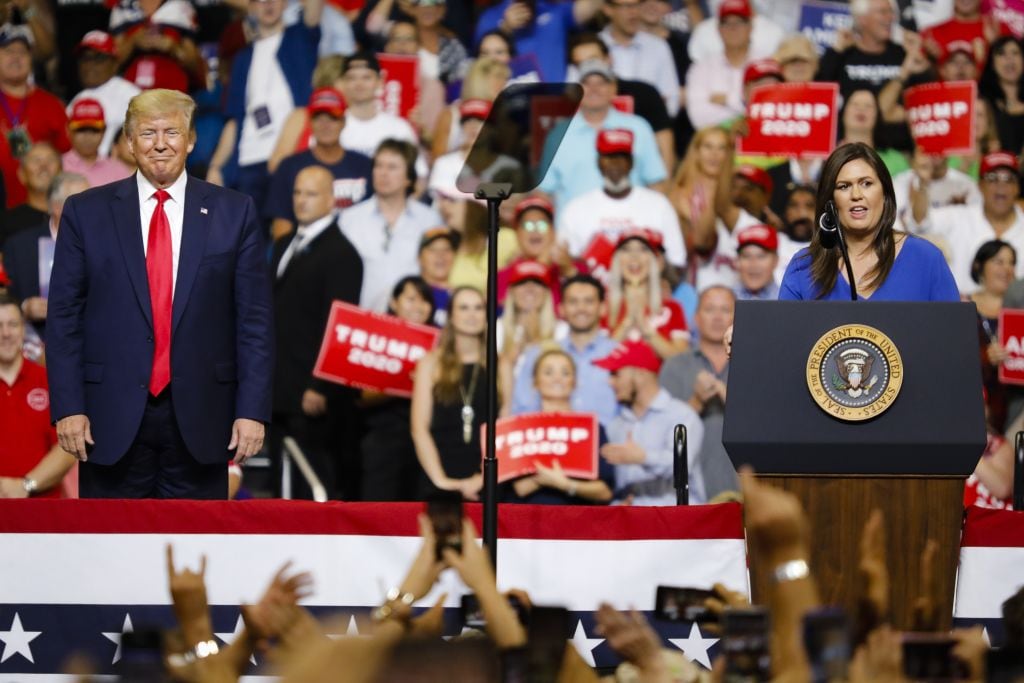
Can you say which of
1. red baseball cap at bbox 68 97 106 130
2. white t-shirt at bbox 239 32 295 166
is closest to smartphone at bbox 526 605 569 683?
red baseball cap at bbox 68 97 106 130

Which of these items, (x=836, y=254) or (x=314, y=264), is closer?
(x=836, y=254)

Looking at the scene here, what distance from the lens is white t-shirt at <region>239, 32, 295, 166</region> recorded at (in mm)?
8930

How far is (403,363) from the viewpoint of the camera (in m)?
7.50

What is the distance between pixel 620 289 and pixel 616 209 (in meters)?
0.61

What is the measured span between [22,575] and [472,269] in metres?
3.61

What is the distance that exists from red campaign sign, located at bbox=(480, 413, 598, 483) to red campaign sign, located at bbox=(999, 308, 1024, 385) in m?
2.15

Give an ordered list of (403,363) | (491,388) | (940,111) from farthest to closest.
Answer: (940,111)
(403,363)
(491,388)

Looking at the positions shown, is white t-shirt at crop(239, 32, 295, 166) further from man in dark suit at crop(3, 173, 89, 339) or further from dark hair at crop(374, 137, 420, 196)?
man in dark suit at crop(3, 173, 89, 339)

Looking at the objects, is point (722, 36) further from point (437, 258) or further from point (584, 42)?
point (437, 258)

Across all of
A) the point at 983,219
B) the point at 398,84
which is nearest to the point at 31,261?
the point at 398,84

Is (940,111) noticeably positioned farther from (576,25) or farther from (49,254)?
(49,254)

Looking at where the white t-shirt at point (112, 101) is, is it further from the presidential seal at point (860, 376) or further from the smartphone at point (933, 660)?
the smartphone at point (933, 660)

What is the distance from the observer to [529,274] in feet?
25.5

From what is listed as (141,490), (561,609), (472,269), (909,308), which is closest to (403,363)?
(472,269)
